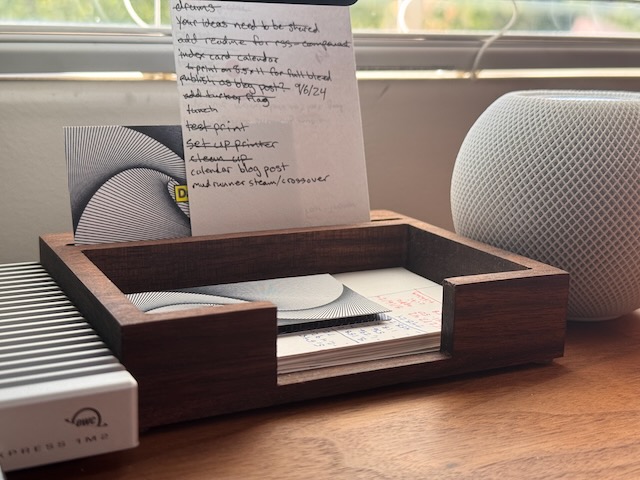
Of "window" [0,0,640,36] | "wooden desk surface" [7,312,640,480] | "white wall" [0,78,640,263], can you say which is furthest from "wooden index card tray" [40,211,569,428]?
"window" [0,0,640,36]

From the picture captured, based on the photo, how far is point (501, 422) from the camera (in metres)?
0.55

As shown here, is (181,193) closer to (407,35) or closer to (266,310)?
(266,310)

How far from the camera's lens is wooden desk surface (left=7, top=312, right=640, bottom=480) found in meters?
0.48

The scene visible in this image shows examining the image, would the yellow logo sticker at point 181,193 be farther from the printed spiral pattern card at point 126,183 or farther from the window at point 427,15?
the window at point 427,15

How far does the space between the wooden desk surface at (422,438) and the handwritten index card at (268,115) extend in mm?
229

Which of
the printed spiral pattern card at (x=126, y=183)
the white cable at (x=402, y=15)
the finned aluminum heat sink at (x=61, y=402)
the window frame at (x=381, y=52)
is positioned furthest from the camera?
the white cable at (x=402, y=15)

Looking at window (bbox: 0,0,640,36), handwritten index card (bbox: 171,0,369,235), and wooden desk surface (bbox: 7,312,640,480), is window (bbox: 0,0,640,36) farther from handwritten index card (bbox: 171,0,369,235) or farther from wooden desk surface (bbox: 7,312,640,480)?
wooden desk surface (bbox: 7,312,640,480)

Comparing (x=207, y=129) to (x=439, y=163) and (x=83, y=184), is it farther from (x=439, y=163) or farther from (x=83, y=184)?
(x=439, y=163)

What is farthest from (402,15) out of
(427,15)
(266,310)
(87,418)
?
(87,418)

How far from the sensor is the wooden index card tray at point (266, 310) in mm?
501

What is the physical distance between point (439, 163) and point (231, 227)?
406 millimetres

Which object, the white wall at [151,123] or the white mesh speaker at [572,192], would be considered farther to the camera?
the white wall at [151,123]

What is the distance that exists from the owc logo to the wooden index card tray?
0.05 meters

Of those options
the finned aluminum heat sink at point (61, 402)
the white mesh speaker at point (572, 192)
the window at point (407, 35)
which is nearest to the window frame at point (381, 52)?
the window at point (407, 35)
